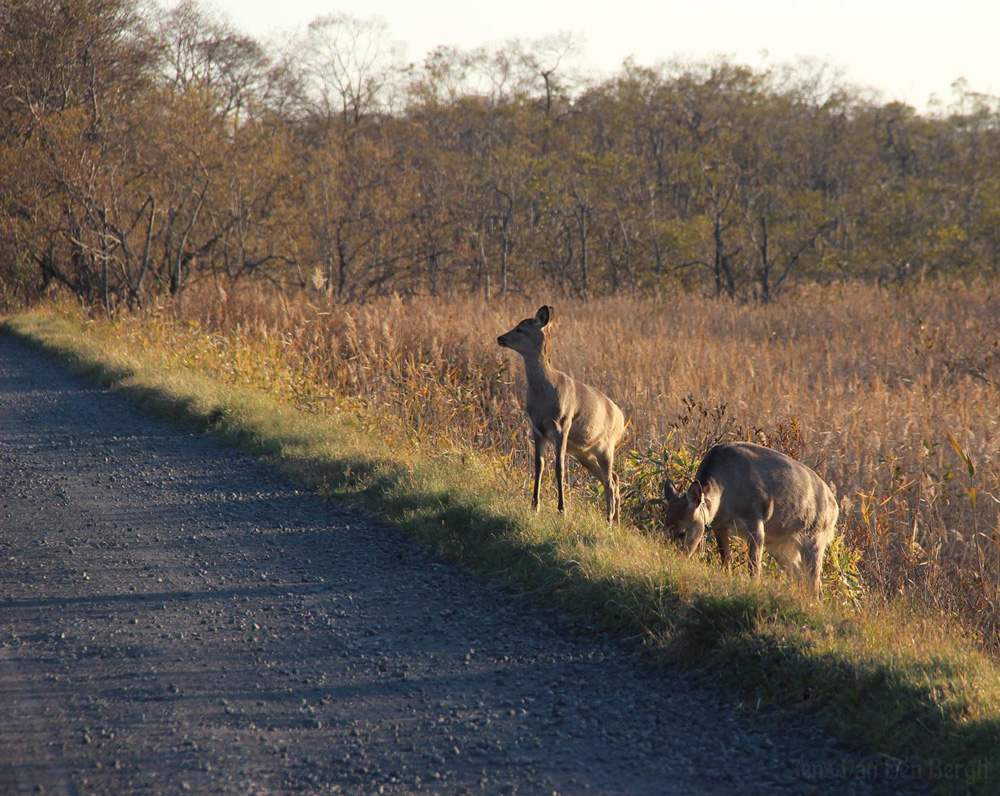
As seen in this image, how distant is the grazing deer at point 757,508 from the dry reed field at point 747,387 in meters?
0.46

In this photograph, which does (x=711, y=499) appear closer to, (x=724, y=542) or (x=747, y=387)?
(x=724, y=542)

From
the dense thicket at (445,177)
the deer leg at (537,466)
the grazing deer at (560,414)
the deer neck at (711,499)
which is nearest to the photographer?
the deer neck at (711,499)

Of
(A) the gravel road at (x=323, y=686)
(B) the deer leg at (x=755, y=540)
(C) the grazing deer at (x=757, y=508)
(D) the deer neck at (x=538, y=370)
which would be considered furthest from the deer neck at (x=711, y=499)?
(D) the deer neck at (x=538, y=370)

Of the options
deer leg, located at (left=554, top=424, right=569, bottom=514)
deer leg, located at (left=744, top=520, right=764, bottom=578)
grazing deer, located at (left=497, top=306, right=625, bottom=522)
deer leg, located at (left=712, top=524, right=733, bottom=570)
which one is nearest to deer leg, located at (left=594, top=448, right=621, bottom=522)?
grazing deer, located at (left=497, top=306, right=625, bottom=522)

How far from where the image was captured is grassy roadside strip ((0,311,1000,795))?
3.70m

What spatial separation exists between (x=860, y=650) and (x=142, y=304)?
20620 millimetres

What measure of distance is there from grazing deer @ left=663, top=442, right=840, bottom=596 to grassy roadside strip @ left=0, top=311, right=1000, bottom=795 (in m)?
0.29

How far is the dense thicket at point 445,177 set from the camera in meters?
23.8

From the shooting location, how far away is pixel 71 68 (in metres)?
25.9

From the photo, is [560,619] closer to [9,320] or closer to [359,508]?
[359,508]

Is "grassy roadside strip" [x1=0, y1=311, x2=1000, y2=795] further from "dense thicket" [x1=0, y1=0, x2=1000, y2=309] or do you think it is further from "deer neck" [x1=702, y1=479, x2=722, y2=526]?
"dense thicket" [x1=0, y1=0, x2=1000, y2=309]

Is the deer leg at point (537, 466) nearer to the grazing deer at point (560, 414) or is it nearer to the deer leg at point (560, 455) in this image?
the grazing deer at point (560, 414)

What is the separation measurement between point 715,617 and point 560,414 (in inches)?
103

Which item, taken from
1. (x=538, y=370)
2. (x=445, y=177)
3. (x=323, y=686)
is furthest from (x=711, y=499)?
(x=445, y=177)
